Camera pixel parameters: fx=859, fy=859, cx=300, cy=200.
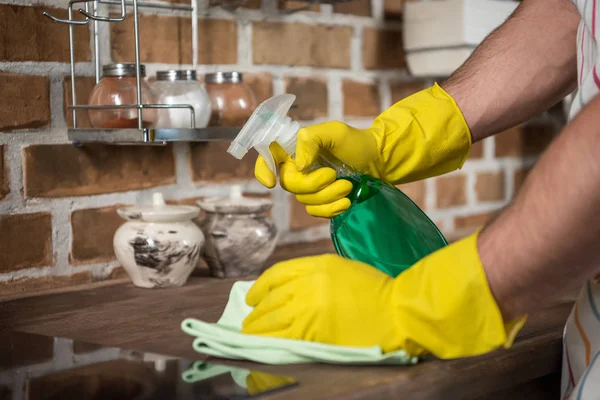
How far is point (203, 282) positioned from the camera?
1269 mm

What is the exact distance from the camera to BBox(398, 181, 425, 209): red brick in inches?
69.7

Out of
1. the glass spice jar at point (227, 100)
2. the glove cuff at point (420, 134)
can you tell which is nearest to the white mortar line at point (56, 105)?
the glass spice jar at point (227, 100)

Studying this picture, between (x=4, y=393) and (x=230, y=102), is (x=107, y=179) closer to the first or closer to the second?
(x=230, y=102)

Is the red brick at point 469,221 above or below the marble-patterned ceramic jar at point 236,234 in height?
below

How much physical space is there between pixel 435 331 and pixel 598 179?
0.20 meters

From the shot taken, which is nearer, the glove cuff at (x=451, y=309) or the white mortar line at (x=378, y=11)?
the glove cuff at (x=451, y=309)

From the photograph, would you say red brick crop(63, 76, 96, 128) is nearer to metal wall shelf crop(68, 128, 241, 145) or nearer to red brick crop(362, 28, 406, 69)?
metal wall shelf crop(68, 128, 241, 145)

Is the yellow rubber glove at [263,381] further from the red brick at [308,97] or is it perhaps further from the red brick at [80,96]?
the red brick at [308,97]

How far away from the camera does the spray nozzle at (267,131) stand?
0.91 metres

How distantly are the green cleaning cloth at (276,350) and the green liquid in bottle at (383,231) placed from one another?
0.61 ft

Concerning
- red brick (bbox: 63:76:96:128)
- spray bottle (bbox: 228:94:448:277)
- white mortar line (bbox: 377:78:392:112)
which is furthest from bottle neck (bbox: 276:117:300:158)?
white mortar line (bbox: 377:78:392:112)

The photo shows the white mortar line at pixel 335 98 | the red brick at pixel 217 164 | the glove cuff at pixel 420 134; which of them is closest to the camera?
the glove cuff at pixel 420 134

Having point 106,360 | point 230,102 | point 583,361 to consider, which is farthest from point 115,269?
point 583,361

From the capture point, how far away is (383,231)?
977 mm
